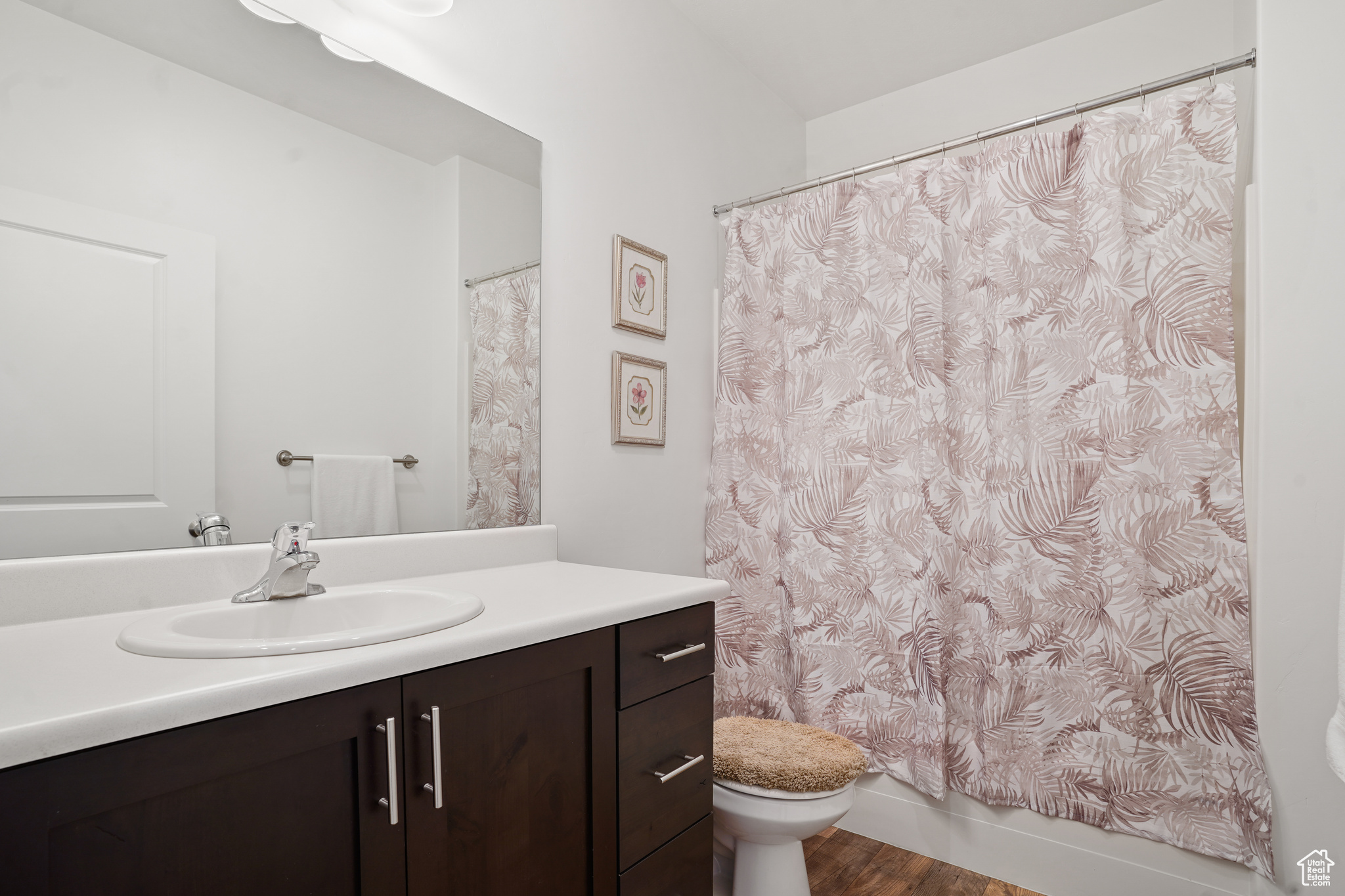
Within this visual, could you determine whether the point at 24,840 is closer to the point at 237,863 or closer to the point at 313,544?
the point at 237,863

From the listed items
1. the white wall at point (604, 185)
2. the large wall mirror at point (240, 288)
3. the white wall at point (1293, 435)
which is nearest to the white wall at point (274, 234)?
the large wall mirror at point (240, 288)

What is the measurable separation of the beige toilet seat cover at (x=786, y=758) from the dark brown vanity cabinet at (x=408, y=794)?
0.25 m

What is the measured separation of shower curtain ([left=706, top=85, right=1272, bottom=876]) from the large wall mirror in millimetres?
895

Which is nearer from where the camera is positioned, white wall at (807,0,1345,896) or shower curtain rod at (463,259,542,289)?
white wall at (807,0,1345,896)

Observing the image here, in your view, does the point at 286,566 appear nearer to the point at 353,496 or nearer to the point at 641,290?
the point at 353,496

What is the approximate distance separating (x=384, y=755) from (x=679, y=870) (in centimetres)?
70

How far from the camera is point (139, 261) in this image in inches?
42.1

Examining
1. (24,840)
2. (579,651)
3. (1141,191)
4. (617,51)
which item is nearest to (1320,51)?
(1141,191)

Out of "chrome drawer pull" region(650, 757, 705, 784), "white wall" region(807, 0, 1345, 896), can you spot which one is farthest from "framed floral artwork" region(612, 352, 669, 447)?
"white wall" region(807, 0, 1345, 896)

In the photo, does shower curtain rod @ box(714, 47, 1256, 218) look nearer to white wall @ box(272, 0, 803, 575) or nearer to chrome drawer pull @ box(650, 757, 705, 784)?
white wall @ box(272, 0, 803, 575)

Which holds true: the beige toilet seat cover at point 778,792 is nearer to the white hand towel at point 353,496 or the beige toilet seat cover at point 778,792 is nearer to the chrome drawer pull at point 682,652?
the chrome drawer pull at point 682,652

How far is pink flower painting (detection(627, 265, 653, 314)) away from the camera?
1929 millimetres

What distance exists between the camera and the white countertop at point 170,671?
1.97 feet

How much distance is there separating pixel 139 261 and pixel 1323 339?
2188mm
